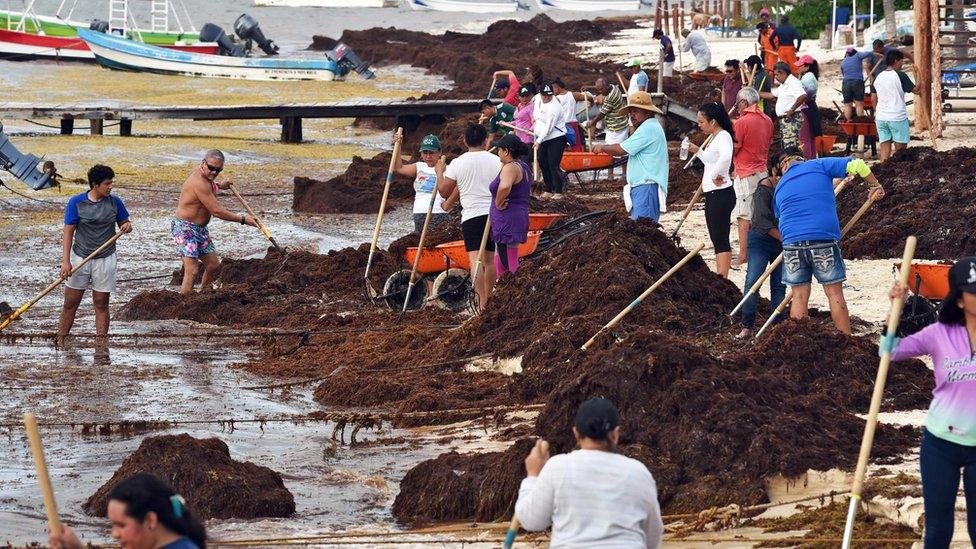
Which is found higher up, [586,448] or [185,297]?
[586,448]

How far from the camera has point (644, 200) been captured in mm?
13594

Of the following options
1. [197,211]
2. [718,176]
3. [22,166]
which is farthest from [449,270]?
[22,166]

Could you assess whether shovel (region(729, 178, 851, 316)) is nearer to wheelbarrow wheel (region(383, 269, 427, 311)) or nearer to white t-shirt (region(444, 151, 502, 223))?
white t-shirt (region(444, 151, 502, 223))

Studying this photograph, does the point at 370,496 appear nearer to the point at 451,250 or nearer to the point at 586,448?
the point at 586,448

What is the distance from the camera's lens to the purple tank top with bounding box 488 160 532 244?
41.6ft

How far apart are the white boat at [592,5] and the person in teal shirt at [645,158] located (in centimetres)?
8126

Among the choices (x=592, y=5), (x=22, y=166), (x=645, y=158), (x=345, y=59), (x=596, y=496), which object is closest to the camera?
(x=596, y=496)

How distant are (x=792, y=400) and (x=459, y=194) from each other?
4920mm

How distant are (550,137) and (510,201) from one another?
750 cm

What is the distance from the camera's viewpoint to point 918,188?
56.9 feet

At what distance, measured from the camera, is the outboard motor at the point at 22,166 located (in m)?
21.3

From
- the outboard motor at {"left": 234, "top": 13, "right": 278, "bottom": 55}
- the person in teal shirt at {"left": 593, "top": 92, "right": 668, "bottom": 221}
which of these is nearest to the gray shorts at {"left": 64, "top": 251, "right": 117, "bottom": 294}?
the person in teal shirt at {"left": 593, "top": 92, "right": 668, "bottom": 221}

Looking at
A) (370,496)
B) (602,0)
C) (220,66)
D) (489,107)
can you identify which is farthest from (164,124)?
(602,0)

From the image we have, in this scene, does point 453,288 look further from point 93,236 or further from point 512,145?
point 93,236
